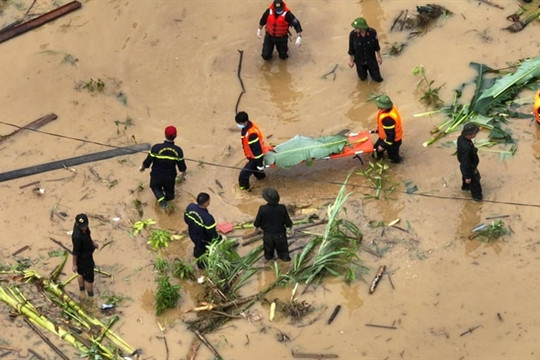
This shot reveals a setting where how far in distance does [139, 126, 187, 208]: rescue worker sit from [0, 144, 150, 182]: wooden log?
46.5 inches

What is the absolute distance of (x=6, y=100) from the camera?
16953mm

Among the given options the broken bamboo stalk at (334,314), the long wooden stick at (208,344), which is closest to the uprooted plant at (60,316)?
the long wooden stick at (208,344)

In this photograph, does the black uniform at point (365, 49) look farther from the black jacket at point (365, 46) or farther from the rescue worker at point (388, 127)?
the rescue worker at point (388, 127)

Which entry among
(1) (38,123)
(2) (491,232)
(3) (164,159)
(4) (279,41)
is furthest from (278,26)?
(2) (491,232)

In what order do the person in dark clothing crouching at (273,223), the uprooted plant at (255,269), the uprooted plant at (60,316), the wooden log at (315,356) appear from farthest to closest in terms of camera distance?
the person in dark clothing crouching at (273,223), the uprooted plant at (255,269), the uprooted plant at (60,316), the wooden log at (315,356)

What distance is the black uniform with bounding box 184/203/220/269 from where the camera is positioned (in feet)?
43.5

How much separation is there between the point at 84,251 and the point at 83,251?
0.01 metres

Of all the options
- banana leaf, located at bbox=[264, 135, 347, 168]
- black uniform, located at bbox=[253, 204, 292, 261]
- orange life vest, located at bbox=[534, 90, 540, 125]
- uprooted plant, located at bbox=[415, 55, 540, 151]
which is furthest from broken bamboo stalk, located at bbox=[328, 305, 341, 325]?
orange life vest, located at bbox=[534, 90, 540, 125]

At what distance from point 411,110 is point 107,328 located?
21.4ft

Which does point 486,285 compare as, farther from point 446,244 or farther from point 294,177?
point 294,177

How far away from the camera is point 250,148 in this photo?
47.8 ft

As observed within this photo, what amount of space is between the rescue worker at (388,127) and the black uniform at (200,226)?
3151mm

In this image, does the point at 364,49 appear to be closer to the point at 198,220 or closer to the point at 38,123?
the point at 198,220

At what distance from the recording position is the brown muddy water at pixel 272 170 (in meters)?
12.7
